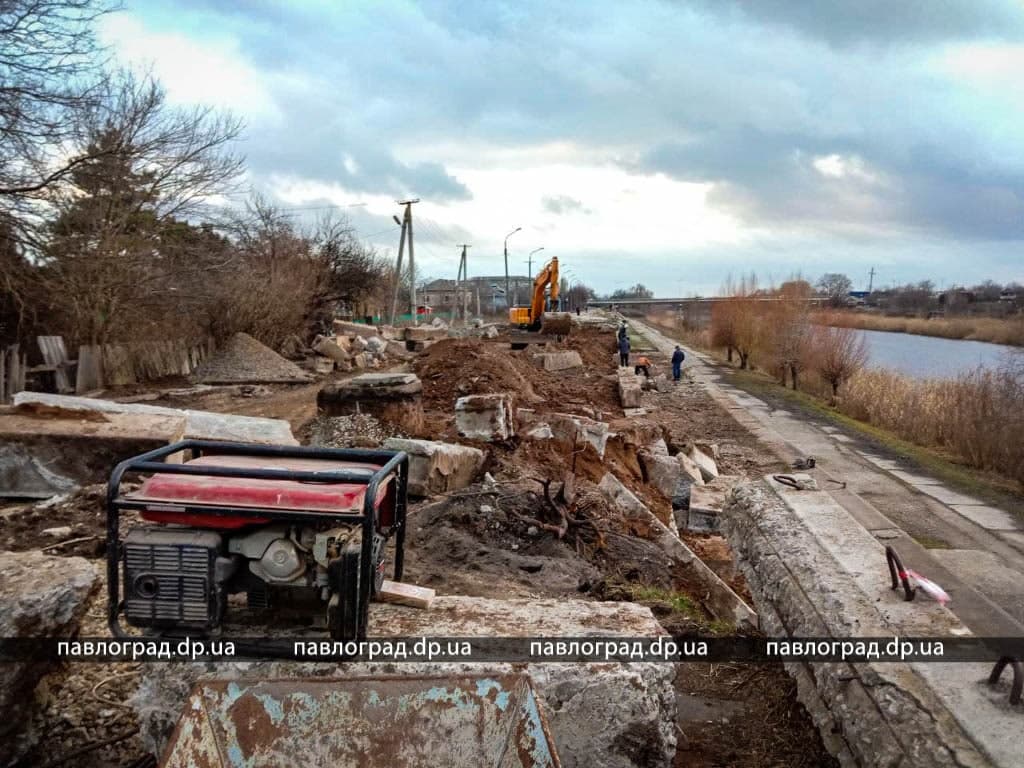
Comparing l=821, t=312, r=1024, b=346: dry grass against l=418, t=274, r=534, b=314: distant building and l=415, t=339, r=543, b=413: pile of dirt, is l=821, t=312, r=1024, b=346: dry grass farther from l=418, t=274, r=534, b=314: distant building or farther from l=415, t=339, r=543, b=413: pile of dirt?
l=418, t=274, r=534, b=314: distant building

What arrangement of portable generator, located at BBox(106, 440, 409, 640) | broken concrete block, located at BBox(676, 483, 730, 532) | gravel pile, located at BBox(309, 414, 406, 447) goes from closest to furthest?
1. portable generator, located at BBox(106, 440, 409, 640)
2. broken concrete block, located at BBox(676, 483, 730, 532)
3. gravel pile, located at BBox(309, 414, 406, 447)

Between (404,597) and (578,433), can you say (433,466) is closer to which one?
(578,433)

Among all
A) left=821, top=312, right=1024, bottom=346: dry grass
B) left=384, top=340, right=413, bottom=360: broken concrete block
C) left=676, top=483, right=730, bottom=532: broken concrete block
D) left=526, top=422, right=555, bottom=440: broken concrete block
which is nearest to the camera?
left=676, top=483, right=730, bottom=532: broken concrete block

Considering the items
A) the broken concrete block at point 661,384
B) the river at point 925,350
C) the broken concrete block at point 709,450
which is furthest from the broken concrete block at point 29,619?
the river at point 925,350

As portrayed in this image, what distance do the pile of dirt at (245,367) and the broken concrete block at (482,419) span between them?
12.0 meters

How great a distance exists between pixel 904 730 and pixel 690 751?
1.09 metres

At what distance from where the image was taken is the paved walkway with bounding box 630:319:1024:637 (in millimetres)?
4016

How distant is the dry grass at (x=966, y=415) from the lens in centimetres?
1390

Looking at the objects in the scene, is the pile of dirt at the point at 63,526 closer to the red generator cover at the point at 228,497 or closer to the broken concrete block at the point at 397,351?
the red generator cover at the point at 228,497

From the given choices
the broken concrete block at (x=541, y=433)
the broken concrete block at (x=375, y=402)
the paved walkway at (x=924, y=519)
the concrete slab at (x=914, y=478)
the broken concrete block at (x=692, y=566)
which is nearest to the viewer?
the paved walkway at (x=924, y=519)

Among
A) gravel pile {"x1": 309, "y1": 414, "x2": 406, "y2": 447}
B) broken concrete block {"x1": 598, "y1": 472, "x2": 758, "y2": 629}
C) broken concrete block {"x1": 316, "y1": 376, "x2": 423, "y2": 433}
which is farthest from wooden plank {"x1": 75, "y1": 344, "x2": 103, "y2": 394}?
broken concrete block {"x1": 598, "y1": 472, "x2": 758, "y2": 629}

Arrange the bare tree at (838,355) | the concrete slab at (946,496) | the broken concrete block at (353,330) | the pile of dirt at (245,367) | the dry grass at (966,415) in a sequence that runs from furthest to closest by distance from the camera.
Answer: the broken concrete block at (353,330), the bare tree at (838,355), the pile of dirt at (245,367), the dry grass at (966,415), the concrete slab at (946,496)

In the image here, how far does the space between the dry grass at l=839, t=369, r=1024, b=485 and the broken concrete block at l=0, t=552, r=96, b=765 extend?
46.9 feet

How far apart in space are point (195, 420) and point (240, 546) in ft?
17.8
